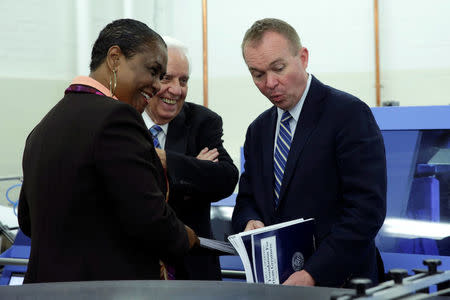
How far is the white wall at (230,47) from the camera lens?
4.91 m

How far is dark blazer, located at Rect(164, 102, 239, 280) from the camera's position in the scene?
148 centimetres

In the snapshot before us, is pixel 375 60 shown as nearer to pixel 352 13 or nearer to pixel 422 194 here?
pixel 352 13

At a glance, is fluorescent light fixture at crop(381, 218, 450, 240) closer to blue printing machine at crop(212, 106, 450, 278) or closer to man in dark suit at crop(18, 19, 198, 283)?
blue printing machine at crop(212, 106, 450, 278)

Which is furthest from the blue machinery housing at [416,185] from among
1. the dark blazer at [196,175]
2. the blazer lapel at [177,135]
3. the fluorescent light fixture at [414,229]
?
the blazer lapel at [177,135]

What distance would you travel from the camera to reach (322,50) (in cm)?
536

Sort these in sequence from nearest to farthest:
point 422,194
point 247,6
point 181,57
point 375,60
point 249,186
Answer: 1. point 249,186
2. point 181,57
3. point 422,194
4. point 375,60
5. point 247,6

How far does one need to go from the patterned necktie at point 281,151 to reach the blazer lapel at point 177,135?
1.08ft

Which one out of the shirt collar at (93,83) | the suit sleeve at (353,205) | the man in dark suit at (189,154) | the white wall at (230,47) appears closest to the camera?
the shirt collar at (93,83)

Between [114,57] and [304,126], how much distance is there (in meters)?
0.49

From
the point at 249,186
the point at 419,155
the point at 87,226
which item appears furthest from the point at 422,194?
the point at 87,226

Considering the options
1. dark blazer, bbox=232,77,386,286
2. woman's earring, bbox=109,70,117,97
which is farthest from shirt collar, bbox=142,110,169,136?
woman's earring, bbox=109,70,117,97

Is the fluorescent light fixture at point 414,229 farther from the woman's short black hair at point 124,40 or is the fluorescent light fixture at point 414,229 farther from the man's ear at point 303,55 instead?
the woman's short black hair at point 124,40

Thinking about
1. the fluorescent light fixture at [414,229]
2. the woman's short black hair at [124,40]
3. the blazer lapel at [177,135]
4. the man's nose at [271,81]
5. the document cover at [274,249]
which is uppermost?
the woman's short black hair at [124,40]

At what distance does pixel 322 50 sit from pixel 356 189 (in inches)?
168
